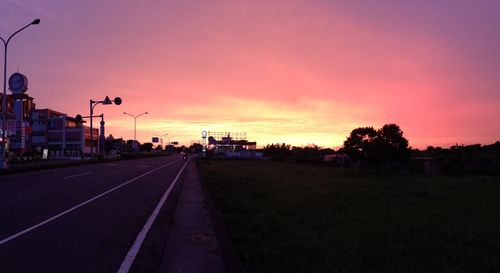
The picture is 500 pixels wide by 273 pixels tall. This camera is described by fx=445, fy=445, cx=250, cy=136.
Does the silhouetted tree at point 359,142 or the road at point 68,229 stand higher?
the silhouetted tree at point 359,142

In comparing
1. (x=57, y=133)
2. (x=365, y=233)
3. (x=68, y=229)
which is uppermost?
(x=57, y=133)

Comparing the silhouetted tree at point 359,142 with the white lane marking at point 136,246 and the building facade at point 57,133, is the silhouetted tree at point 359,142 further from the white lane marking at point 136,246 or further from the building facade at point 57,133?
the building facade at point 57,133

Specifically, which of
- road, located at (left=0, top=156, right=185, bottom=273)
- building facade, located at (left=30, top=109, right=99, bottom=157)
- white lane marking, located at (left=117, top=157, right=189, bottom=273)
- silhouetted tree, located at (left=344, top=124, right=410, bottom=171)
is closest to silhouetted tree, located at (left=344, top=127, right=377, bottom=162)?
silhouetted tree, located at (left=344, top=124, right=410, bottom=171)

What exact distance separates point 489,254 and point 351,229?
3143 millimetres

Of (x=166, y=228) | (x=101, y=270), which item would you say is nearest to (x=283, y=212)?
(x=166, y=228)

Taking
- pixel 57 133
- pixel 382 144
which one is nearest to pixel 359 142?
pixel 382 144

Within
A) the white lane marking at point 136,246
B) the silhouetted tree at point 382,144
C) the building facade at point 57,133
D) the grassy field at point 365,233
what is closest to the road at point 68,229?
the white lane marking at point 136,246

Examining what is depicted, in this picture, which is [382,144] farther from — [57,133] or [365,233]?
[57,133]

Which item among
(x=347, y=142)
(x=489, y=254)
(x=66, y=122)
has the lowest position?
(x=489, y=254)

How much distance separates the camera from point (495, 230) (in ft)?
34.6

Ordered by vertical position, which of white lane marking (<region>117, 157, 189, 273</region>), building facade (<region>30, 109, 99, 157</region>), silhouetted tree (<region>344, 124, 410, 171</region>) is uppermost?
building facade (<region>30, 109, 99, 157</region>)

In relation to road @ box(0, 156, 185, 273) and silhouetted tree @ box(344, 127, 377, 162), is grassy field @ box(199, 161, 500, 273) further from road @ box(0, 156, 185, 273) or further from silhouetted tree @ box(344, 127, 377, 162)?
silhouetted tree @ box(344, 127, 377, 162)

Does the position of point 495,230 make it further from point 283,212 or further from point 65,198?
point 65,198

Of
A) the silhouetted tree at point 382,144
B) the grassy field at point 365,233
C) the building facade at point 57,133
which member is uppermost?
the building facade at point 57,133
